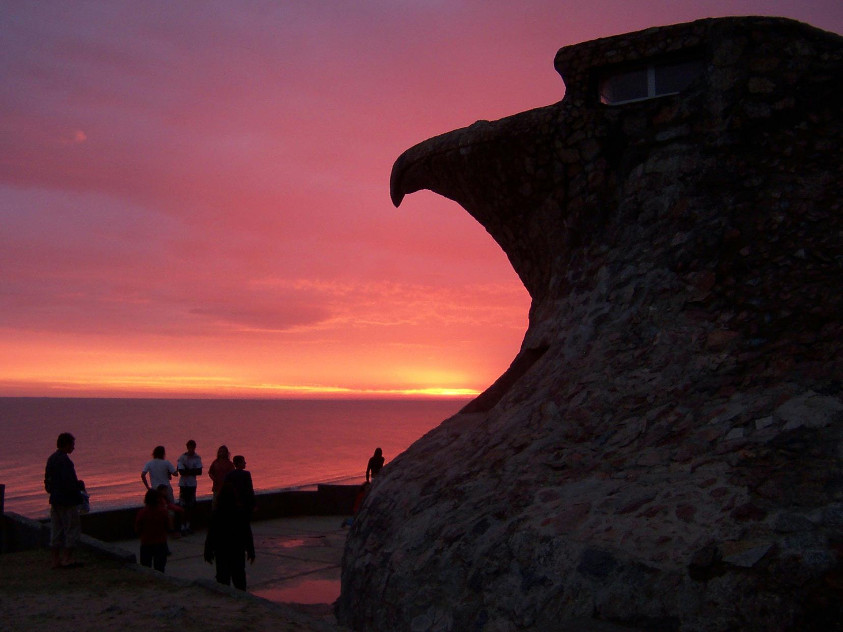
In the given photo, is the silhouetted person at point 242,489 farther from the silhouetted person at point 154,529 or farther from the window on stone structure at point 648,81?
the window on stone structure at point 648,81

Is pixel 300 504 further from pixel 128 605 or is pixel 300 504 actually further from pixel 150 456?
pixel 150 456

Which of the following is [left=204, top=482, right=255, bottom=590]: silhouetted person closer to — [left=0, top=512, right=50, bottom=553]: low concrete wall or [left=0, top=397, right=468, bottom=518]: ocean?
[left=0, top=512, right=50, bottom=553]: low concrete wall

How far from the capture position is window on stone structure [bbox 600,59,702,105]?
7.60m

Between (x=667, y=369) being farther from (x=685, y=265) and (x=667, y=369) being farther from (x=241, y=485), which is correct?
(x=241, y=485)

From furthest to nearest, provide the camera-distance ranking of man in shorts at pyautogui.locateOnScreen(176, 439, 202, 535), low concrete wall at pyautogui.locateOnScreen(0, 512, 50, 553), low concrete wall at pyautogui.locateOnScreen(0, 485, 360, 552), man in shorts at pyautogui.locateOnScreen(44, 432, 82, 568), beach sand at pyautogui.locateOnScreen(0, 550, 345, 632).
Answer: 1. man in shorts at pyautogui.locateOnScreen(176, 439, 202, 535)
2. low concrete wall at pyautogui.locateOnScreen(0, 485, 360, 552)
3. low concrete wall at pyautogui.locateOnScreen(0, 512, 50, 553)
4. man in shorts at pyautogui.locateOnScreen(44, 432, 82, 568)
5. beach sand at pyautogui.locateOnScreen(0, 550, 345, 632)

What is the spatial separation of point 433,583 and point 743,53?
232 inches

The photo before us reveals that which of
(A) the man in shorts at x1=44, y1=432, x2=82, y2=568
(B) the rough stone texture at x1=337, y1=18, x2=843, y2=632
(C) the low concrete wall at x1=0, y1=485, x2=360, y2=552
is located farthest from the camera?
(C) the low concrete wall at x1=0, y1=485, x2=360, y2=552

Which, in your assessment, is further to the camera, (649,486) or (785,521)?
(649,486)

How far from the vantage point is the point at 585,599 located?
15.0 ft

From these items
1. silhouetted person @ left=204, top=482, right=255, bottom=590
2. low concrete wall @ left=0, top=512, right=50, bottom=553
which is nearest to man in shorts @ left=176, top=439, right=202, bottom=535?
low concrete wall @ left=0, top=512, right=50, bottom=553

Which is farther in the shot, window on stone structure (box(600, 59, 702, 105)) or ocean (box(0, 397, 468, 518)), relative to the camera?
ocean (box(0, 397, 468, 518))

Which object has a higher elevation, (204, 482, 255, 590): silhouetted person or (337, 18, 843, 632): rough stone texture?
(337, 18, 843, 632): rough stone texture

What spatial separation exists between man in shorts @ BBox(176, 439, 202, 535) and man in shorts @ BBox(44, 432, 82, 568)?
11.7ft

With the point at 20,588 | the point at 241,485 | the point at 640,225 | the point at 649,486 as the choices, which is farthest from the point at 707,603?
the point at 20,588
